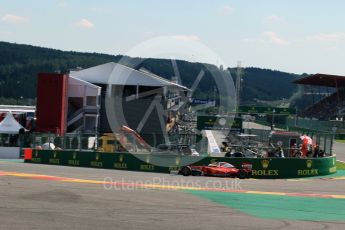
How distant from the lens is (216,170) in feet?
82.7

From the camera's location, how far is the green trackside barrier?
26.9 metres

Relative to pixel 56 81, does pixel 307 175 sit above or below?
below

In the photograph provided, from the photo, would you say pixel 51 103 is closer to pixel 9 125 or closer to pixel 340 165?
pixel 9 125

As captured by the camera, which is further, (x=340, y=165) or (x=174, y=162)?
(x=340, y=165)

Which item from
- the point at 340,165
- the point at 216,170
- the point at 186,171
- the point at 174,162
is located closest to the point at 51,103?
the point at 174,162

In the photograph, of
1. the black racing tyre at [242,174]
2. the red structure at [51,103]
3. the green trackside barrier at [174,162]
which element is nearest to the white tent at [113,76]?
the red structure at [51,103]

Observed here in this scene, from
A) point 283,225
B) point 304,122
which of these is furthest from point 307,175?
point 304,122

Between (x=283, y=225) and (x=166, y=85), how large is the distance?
59248mm

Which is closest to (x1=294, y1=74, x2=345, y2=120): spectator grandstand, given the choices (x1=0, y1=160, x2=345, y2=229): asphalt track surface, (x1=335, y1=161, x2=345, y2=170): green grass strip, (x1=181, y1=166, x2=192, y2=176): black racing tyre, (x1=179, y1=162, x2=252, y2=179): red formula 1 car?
(x1=335, y1=161, x2=345, y2=170): green grass strip

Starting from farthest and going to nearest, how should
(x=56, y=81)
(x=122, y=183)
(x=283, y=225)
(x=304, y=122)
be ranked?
(x=304, y=122) < (x=56, y=81) < (x=122, y=183) < (x=283, y=225)

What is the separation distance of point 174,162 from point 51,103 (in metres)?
28.2

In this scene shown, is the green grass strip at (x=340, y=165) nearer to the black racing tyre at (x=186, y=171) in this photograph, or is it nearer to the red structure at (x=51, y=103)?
the black racing tyre at (x=186, y=171)

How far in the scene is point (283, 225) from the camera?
447 inches

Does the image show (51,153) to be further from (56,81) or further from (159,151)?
(56,81)
